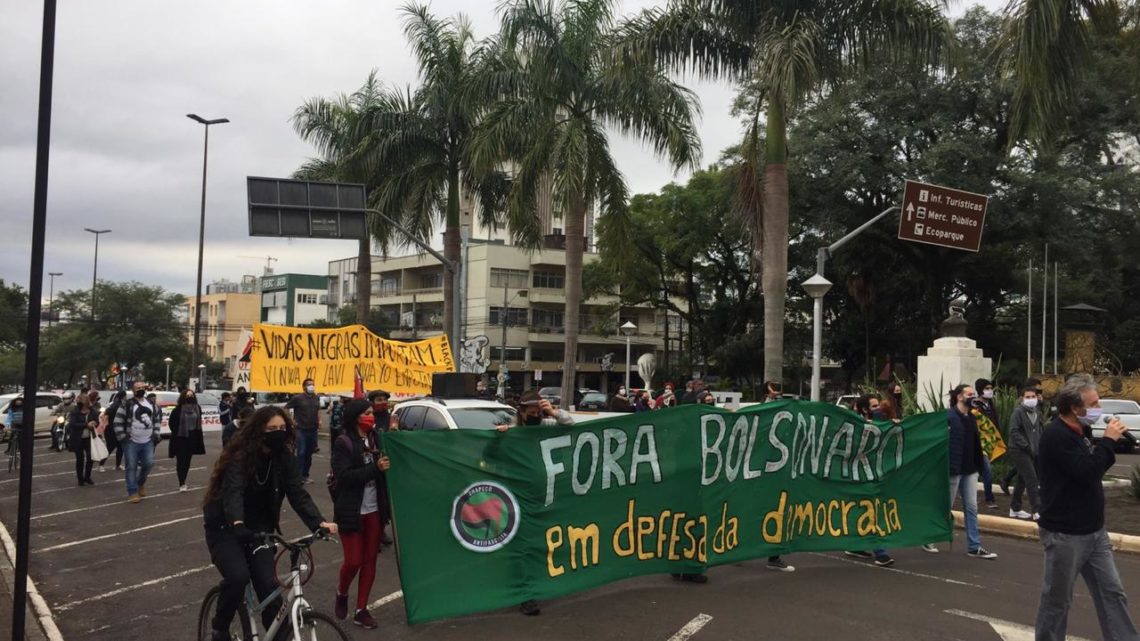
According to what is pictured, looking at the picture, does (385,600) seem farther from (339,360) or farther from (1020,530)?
(339,360)

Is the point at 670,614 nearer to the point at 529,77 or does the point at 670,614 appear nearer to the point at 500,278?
the point at 529,77

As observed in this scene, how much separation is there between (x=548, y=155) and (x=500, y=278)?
47.8 m

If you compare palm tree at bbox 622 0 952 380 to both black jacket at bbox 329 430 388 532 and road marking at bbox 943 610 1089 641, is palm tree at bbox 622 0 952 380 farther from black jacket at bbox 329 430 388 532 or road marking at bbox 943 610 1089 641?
black jacket at bbox 329 430 388 532

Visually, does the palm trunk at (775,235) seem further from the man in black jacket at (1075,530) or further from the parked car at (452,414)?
the man in black jacket at (1075,530)

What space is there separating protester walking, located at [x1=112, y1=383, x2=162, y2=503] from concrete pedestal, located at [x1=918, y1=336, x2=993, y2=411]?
13024 millimetres

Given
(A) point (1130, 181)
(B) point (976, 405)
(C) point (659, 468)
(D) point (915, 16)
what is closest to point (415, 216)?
(D) point (915, 16)

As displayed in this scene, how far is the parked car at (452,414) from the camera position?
44.0 ft

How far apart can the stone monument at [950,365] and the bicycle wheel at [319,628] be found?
46.7 feet

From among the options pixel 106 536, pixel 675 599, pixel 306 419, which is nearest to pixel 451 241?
pixel 306 419

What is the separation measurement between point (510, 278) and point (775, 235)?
52.8 meters

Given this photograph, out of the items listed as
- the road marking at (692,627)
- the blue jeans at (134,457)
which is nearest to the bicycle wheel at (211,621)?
the road marking at (692,627)

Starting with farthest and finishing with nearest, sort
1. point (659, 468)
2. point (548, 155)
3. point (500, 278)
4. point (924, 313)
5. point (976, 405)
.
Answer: point (500, 278) < point (924, 313) < point (548, 155) < point (976, 405) < point (659, 468)

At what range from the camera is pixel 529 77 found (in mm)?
24172

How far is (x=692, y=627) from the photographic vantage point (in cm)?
739
